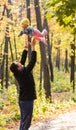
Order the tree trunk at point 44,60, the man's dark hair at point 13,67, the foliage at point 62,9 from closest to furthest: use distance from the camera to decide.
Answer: the man's dark hair at point 13,67, the foliage at point 62,9, the tree trunk at point 44,60

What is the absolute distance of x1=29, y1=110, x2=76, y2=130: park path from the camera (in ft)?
37.5

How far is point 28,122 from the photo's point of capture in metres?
8.20

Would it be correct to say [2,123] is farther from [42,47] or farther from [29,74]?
[42,47]

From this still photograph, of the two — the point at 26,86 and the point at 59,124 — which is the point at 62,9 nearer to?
the point at 59,124

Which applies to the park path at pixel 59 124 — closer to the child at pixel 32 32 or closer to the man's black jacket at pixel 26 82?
the man's black jacket at pixel 26 82

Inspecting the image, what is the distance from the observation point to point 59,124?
12.1 meters

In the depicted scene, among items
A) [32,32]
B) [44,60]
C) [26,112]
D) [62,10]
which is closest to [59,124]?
[62,10]

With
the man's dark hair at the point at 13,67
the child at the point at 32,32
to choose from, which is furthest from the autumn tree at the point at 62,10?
the man's dark hair at the point at 13,67

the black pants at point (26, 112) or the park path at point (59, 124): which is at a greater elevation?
the black pants at point (26, 112)

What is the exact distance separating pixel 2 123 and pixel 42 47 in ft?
24.8

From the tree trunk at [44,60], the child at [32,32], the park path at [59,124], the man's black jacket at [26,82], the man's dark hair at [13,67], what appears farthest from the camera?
the tree trunk at [44,60]

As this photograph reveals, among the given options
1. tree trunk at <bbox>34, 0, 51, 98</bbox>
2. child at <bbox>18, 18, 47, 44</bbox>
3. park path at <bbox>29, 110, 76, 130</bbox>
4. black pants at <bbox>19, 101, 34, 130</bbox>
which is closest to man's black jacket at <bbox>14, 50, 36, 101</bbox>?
black pants at <bbox>19, 101, 34, 130</bbox>

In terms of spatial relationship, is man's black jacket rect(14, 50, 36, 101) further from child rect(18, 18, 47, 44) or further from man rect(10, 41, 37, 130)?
child rect(18, 18, 47, 44)

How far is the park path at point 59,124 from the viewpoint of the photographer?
1142 centimetres
